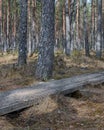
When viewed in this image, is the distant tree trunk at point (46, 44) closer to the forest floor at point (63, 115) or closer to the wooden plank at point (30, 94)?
the wooden plank at point (30, 94)

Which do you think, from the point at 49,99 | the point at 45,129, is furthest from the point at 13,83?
the point at 45,129

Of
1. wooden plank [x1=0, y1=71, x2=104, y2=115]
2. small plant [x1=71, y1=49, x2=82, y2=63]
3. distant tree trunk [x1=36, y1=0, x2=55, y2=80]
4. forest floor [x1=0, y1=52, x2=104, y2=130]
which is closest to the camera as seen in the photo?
forest floor [x1=0, y1=52, x2=104, y2=130]

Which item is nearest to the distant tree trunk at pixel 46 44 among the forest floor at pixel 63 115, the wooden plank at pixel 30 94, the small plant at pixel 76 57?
the wooden plank at pixel 30 94

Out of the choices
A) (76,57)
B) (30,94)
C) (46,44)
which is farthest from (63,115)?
Result: (76,57)

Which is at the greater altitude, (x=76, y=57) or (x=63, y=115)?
(x=63, y=115)

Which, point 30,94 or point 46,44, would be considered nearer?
point 30,94

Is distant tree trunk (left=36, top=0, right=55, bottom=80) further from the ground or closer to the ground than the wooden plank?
further from the ground

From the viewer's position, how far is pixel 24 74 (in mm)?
13156

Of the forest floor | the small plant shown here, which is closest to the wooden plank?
the forest floor

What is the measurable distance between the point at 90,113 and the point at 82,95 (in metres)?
1.77

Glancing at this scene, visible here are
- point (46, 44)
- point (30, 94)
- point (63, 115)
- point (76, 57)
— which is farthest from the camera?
point (76, 57)

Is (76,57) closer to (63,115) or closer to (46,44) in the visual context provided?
(46,44)

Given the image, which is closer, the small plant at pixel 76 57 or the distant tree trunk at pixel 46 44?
the distant tree trunk at pixel 46 44

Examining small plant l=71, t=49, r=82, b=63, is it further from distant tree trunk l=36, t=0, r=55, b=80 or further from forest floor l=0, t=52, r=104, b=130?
forest floor l=0, t=52, r=104, b=130
